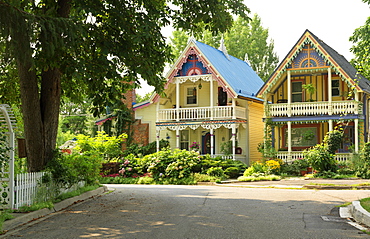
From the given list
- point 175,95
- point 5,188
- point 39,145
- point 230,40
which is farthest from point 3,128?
point 230,40

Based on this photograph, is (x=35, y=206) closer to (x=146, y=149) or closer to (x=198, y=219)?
(x=198, y=219)

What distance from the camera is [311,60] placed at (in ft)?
98.9

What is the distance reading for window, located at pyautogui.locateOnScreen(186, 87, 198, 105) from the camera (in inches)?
1416

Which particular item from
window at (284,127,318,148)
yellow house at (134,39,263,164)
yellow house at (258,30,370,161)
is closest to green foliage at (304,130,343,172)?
yellow house at (258,30,370,161)

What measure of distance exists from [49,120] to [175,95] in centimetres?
2079

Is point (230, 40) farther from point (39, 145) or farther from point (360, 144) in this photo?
point (39, 145)

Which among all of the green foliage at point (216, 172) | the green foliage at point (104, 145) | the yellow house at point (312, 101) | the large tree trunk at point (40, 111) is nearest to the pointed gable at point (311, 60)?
the yellow house at point (312, 101)

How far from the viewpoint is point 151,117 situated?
1443 inches

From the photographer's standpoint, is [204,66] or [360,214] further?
[204,66]

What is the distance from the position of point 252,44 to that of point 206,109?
24.5 metres

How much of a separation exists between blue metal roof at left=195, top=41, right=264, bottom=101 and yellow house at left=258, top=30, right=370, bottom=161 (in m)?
2.02

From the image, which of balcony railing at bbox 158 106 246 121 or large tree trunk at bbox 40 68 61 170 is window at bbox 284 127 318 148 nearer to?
balcony railing at bbox 158 106 246 121

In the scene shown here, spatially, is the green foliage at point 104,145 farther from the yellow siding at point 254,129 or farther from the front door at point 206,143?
the yellow siding at point 254,129

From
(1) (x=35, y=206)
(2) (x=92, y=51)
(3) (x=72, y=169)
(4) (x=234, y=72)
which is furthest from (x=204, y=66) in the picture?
(1) (x=35, y=206)
